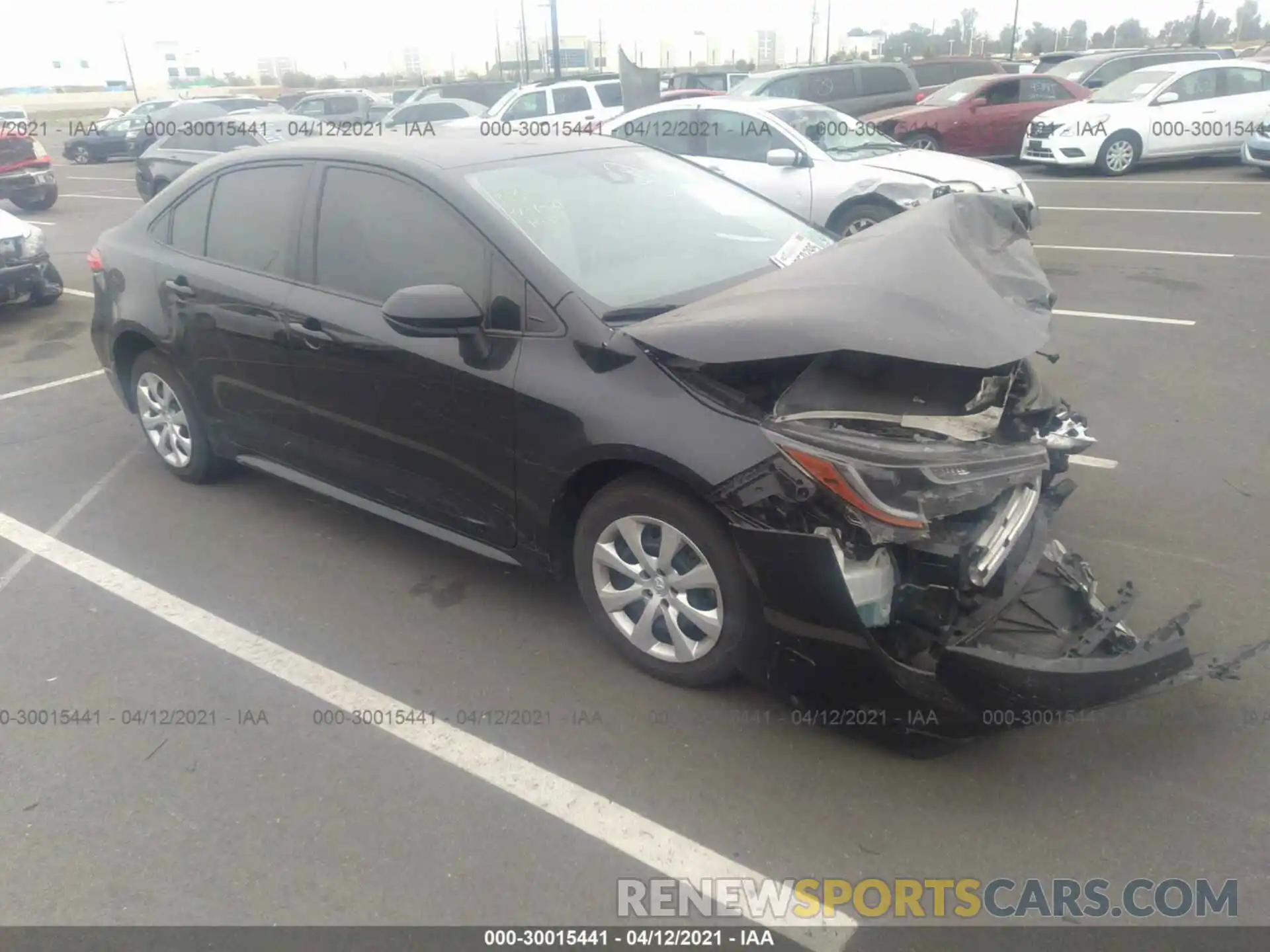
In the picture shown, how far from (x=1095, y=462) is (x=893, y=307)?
8.74 feet

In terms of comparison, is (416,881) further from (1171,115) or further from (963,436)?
(1171,115)

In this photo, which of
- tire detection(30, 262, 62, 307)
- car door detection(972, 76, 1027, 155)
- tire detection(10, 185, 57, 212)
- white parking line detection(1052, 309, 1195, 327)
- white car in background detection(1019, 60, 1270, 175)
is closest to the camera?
white parking line detection(1052, 309, 1195, 327)

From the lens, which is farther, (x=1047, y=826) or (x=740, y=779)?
(x=740, y=779)

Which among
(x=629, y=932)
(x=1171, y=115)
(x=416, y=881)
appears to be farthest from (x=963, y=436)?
(x=1171, y=115)

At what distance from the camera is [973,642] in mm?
2730

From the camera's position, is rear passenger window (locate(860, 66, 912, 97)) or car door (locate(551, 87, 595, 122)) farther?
rear passenger window (locate(860, 66, 912, 97))

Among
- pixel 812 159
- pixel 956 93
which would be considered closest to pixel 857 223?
pixel 812 159

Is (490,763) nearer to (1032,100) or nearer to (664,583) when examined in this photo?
(664,583)

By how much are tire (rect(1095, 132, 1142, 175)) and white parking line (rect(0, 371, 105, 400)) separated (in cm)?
1465

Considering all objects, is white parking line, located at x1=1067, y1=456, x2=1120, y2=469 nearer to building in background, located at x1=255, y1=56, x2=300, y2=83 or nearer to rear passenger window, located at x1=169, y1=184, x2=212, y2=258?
rear passenger window, located at x1=169, y1=184, x2=212, y2=258

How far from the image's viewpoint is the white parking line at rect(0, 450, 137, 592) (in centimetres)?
439

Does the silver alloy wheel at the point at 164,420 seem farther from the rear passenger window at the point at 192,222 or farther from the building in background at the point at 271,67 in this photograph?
the building in background at the point at 271,67

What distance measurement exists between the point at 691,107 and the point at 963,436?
27.9 feet

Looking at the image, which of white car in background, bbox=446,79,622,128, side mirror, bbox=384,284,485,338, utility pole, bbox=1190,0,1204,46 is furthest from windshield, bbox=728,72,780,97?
utility pole, bbox=1190,0,1204,46
